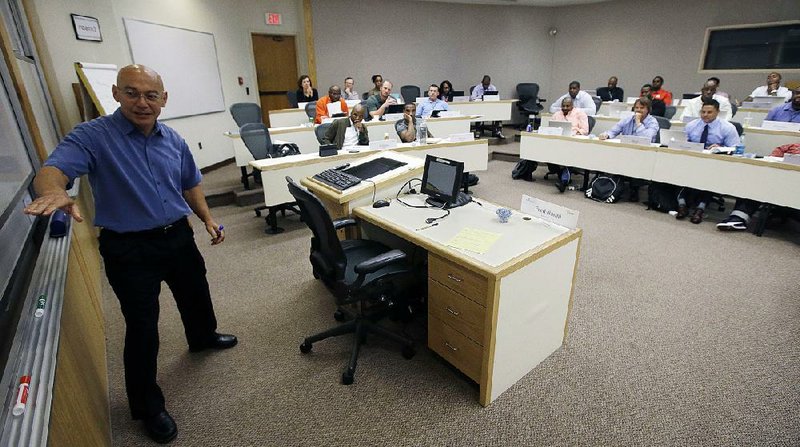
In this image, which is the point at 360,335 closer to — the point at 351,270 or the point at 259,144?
the point at 351,270

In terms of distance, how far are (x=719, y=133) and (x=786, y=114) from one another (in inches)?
55.3

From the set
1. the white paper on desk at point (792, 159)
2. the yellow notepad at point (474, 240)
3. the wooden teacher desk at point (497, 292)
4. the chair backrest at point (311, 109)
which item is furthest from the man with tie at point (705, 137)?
the chair backrest at point (311, 109)

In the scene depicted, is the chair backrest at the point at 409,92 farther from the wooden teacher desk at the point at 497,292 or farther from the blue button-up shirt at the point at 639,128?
the wooden teacher desk at the point at 497,292

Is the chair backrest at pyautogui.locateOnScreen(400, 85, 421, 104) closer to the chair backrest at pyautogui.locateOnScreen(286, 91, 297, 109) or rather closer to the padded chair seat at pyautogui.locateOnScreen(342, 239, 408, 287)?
the chair backrest at pyautogui.locateOnScreen(286, 91, 297, 109)

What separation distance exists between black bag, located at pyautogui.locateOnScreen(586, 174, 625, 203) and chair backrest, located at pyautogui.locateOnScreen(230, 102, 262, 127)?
4534 mm

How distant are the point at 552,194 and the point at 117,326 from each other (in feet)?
15.0

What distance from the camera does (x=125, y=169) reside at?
148 centimetres

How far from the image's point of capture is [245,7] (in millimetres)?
6531

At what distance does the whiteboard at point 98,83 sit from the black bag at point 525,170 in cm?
462

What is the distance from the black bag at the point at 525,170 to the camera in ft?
17.9

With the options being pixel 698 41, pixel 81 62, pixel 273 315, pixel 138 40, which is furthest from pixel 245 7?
pixel 698 41

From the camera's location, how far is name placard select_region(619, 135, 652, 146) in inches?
164

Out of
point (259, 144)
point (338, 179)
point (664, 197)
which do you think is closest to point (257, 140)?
point (259, 144)

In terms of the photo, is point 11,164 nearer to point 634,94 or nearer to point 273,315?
point 273,315
